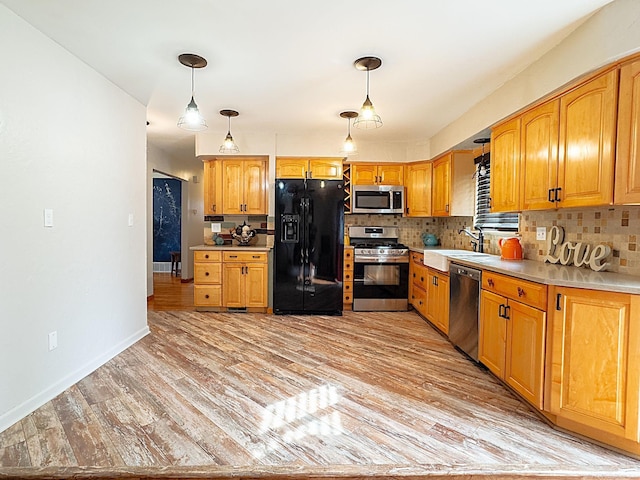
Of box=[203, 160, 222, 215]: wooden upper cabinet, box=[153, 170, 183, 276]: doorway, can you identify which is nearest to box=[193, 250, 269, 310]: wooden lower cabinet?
box=[203, 160, 222, 215]: wooden upper cabinet

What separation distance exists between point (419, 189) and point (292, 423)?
372cm

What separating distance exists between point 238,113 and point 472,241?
3176mm

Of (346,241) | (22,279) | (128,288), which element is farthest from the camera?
(346,241)

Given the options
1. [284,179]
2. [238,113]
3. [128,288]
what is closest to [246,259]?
[284,179]

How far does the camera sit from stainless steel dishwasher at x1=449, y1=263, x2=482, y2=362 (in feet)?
9.37

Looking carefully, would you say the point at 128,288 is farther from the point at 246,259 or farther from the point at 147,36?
the point at 147,36

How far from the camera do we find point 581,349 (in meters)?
1.88

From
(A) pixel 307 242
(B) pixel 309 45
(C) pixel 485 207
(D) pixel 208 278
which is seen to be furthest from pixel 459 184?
(D) pixel 208 278

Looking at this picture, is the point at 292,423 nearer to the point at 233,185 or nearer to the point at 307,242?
the point at 307,242

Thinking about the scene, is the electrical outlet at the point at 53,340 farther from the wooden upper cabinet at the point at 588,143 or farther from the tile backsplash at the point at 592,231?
the tile backsplash at the point at 592,231

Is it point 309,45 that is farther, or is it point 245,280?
point 245,280

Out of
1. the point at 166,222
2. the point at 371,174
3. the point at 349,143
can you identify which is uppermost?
the point at 349,143

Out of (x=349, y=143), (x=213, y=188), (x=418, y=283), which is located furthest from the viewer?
(x=213, y=188)

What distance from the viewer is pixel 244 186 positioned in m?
4.80
